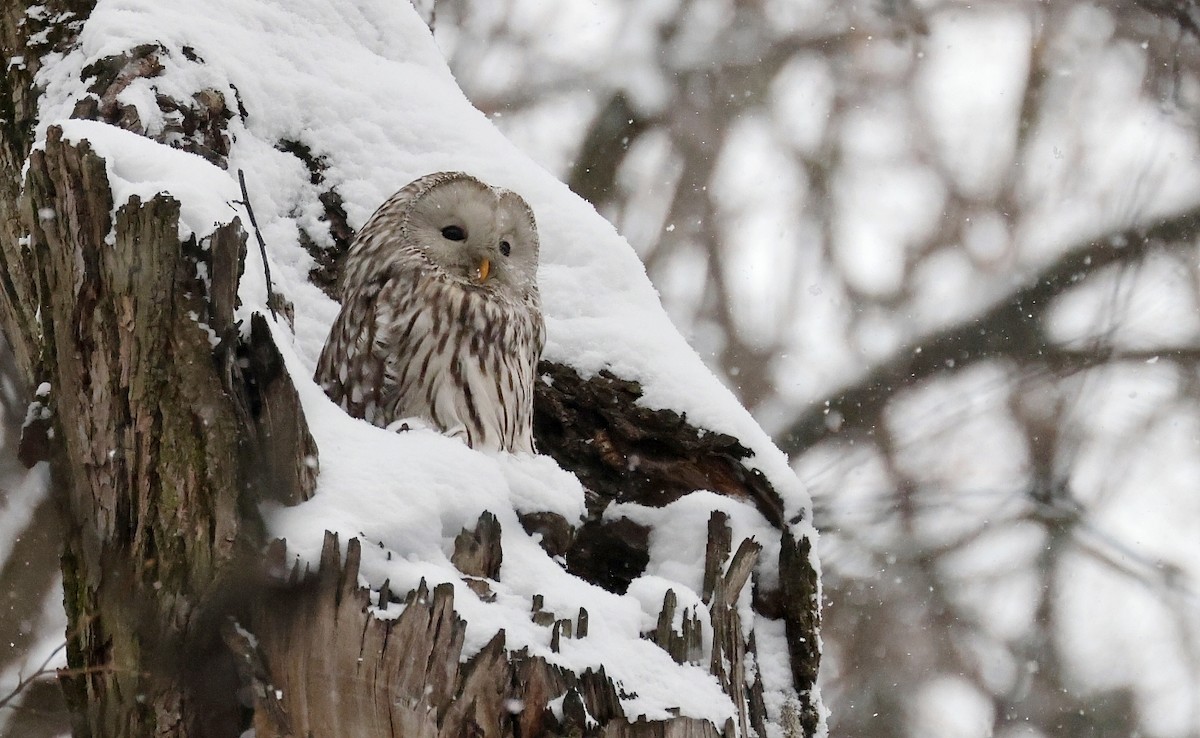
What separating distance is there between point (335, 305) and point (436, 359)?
559mm

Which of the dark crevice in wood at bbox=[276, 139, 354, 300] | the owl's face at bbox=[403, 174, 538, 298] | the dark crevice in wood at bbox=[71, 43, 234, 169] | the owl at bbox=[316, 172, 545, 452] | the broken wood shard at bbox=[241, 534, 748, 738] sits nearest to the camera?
the broken wood shard at bbox=[241, 534, 748, 738]

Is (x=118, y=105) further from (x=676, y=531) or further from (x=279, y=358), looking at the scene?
(x=676, y=531)

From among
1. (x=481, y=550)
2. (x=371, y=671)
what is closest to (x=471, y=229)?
(x=481, y=550)

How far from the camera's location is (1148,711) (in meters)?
Answer: 6.75

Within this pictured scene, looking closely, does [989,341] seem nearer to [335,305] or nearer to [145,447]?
[335,305]

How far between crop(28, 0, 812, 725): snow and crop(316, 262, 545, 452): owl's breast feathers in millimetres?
185

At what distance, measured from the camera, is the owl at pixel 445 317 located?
9.88 ft

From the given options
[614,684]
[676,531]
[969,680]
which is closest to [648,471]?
[676,531]

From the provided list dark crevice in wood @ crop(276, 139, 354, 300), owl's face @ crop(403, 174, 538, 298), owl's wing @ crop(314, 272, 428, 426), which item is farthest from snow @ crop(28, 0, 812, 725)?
owl's face @ crop(403, 174, 538, 298)

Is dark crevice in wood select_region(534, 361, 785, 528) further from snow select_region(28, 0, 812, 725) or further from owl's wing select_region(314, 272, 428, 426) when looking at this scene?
owl's wing select_region(314, 272, 428, 426)

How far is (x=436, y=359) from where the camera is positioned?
119 inches

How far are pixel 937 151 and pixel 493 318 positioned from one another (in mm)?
4971

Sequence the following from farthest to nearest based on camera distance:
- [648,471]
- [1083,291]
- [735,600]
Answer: [1083,291] < [648,471] < [735,600]

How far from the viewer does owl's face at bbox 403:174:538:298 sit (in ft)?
10.4
